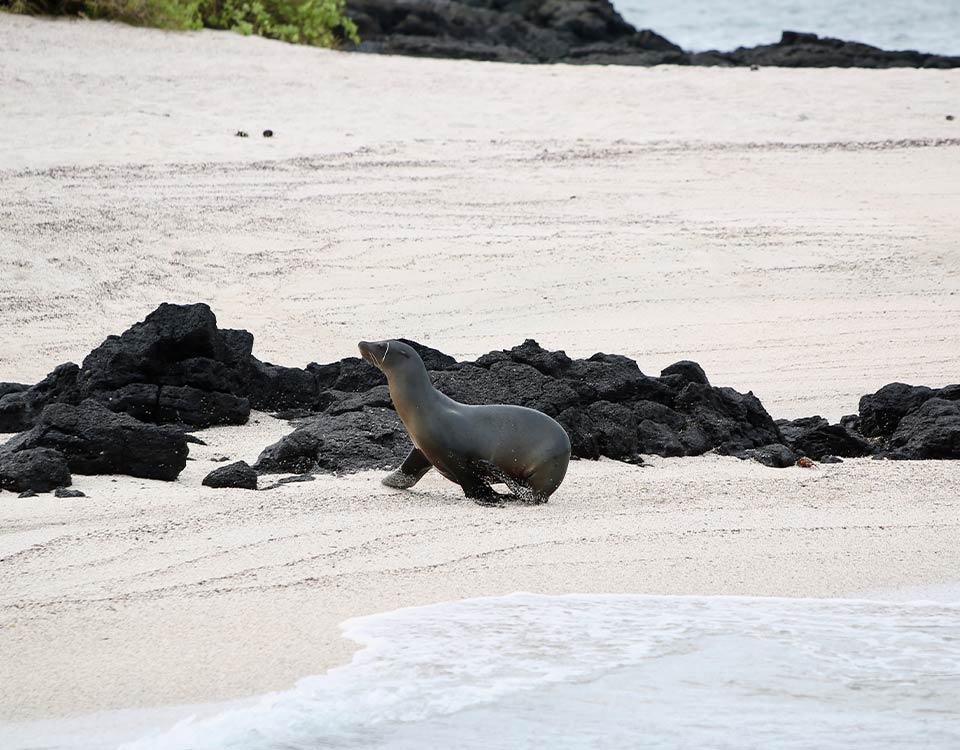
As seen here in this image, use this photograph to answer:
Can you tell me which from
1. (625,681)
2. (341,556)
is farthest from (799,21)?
(625,681)

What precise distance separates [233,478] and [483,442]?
0.98 meters

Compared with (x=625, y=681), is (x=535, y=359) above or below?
above

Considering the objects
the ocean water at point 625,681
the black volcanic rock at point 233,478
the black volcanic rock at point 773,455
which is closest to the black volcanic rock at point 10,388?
the black volcanic rock at point 233,478

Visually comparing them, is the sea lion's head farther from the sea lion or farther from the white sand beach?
the white sand beach

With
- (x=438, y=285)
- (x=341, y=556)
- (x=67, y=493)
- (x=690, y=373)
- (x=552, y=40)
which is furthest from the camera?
(x=552, y=40)

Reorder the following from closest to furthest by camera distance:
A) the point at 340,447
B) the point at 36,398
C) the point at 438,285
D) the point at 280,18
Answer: the point at 340,447 < the point at 36,398 < the point at 438,285 < the point at 280,18

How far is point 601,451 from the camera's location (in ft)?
23.4

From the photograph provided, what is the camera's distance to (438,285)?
11.7 meters

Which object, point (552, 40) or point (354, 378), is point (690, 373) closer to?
point (354, 378)

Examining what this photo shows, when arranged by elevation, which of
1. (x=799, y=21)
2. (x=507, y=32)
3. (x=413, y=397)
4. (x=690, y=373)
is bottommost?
(x=690, y=373)

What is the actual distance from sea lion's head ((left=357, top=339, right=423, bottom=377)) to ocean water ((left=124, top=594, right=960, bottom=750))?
1270 mm

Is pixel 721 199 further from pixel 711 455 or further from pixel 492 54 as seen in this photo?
pixel 492 54

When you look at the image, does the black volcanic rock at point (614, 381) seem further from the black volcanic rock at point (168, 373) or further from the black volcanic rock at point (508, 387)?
the black volcanic rock at point (168, 373)

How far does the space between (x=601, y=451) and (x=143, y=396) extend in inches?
83.9
